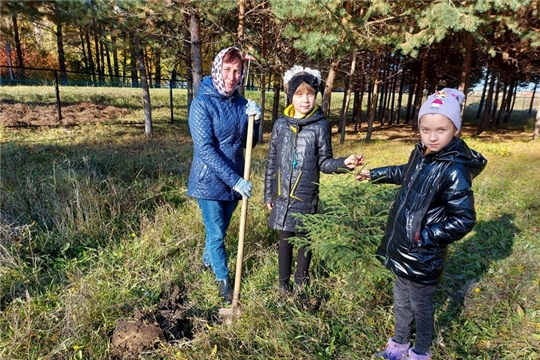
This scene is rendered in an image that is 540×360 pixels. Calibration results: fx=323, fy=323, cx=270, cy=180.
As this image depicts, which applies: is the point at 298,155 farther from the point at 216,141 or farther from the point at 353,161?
the point at 216,141

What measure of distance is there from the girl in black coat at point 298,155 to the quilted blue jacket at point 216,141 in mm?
298

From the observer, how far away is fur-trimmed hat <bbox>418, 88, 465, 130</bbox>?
66.5 inches

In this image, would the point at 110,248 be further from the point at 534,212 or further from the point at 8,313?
the point at 534,212

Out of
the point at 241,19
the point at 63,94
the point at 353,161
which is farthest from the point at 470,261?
the point at 63,94

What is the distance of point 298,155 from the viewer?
2.39 m

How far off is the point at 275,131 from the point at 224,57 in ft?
2.16

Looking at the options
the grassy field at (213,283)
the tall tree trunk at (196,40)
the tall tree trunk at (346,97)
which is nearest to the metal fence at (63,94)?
the tall tree trunk at (196,40)

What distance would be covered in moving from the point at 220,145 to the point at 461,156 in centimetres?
164

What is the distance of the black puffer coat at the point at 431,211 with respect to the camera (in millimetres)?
1659

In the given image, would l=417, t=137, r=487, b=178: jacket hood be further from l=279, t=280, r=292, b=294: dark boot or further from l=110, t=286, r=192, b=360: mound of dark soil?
l=110, t=286, r=192, b=360: mound of dark soil

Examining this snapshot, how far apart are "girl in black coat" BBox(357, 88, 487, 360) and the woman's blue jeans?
1.29 meters

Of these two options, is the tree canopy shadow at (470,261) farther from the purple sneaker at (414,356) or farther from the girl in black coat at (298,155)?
the girl in black coat at (298,155)

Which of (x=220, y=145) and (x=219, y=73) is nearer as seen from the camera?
(x=219, y=73)

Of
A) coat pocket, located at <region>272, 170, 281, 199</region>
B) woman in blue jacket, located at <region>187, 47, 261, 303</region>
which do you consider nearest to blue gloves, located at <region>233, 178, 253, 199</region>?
woman in blue jacket, located at <region>187, 47, 261, 303</region>
